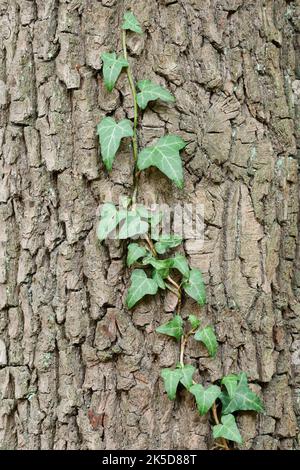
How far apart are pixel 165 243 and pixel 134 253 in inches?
3.9

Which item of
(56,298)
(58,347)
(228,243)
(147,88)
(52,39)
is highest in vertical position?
(52,39)

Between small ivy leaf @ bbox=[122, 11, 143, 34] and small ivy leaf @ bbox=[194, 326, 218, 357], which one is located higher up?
small ivy leaf @ bbox=[122, 11, 143, 34]

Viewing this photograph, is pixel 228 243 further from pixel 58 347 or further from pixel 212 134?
pixel 58 347

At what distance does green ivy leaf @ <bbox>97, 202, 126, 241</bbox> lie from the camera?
1664 millimetres

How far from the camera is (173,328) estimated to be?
168cm

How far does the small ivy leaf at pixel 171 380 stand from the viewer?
1642mm

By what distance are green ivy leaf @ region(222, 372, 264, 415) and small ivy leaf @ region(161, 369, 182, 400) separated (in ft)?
0.58

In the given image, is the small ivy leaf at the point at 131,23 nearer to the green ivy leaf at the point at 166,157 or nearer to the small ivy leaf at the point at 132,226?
the green ivy leaf at the point at 166,157

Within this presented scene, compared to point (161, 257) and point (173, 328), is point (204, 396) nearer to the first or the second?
point (173, 328)

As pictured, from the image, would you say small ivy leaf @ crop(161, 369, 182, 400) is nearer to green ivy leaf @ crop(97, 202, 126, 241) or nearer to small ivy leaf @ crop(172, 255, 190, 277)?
small ivy leaf @ crop(172, 255, 190, 277)

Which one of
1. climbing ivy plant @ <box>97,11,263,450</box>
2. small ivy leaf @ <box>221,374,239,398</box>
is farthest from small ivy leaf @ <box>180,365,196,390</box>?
small ivy leaf @ <box>221,374,239,398</box>

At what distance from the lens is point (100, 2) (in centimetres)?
169

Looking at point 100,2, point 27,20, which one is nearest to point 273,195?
point 100,2
